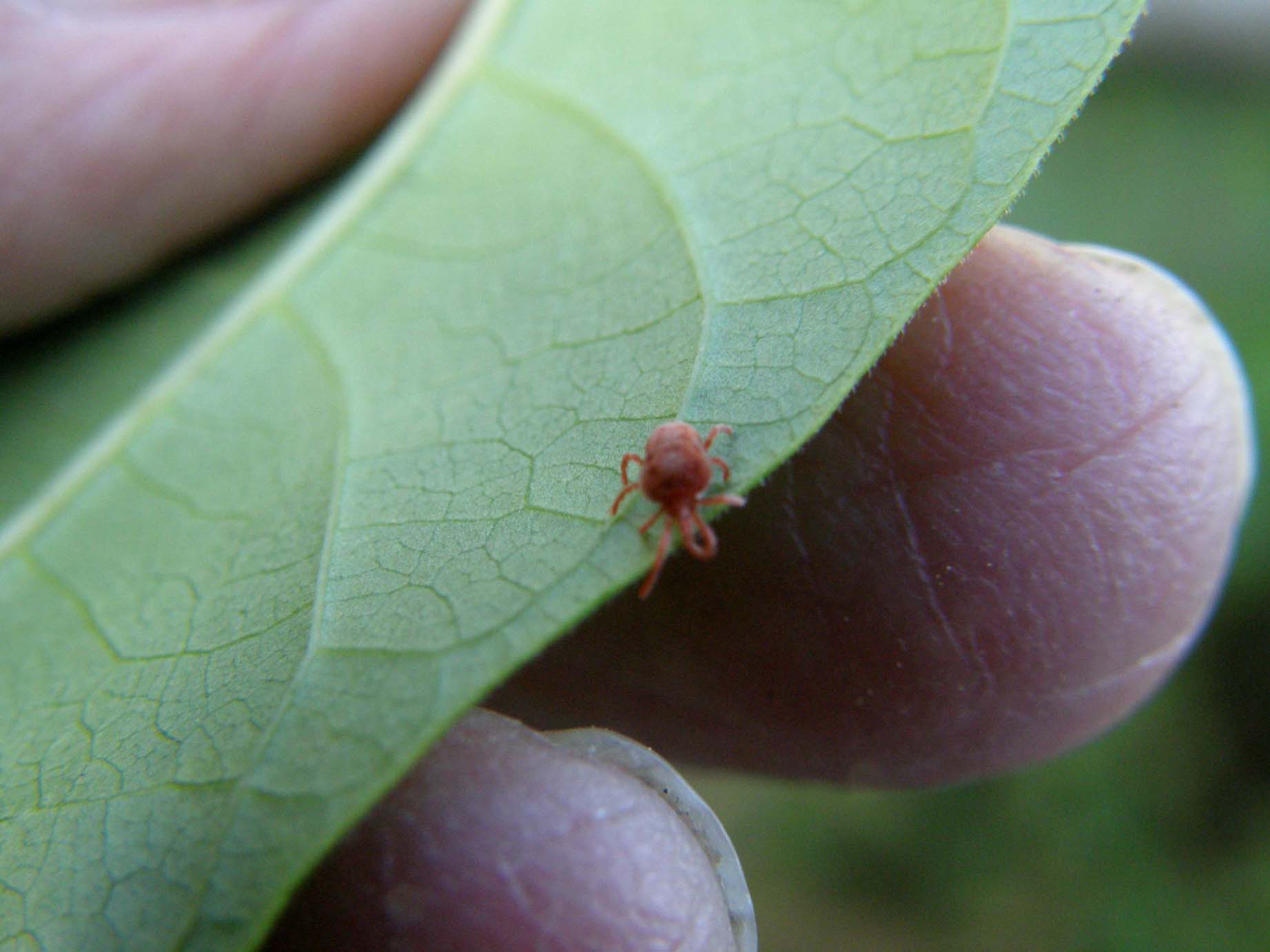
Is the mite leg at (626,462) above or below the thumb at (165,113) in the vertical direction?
below

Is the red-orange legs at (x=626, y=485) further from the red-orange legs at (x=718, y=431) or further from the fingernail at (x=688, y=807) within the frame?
the fingernail at (x=688, y=807)

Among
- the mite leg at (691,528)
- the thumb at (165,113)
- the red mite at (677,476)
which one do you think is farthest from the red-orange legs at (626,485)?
the thumb at (165,113)

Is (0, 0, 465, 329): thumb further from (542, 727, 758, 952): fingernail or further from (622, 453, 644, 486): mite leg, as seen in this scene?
(542, 727, 758, 952): fingernail

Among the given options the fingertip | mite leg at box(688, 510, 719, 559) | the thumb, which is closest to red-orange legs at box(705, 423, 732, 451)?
mite leg at box(688, 510, 719, 559)

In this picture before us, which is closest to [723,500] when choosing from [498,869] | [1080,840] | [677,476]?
[677,476]

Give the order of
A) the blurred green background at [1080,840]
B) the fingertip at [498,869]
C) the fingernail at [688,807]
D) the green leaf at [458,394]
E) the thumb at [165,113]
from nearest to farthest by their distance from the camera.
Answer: the green leaf at [458,394], the fingertip at [498,869], the fingernail at [688,807], the thumb at [165,113], the blurred green background at [1080,840]

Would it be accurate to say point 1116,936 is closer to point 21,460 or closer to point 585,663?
point 585,663

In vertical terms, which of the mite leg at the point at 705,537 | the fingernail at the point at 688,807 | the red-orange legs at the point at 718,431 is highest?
the red-orange legs at the point at 718,431
